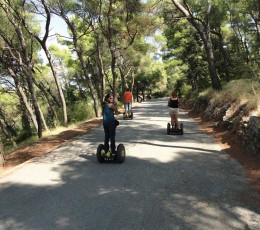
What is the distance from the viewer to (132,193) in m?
6.51

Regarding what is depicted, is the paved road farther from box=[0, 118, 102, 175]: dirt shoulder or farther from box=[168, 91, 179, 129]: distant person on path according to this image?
box=[168, 91, 179, 129]: distant person on path

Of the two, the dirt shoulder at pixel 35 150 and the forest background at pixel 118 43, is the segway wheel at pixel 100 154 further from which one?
the forest background at pixel 118 43

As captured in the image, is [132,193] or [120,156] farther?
[120,156]

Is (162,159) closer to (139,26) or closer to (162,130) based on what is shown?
(162,130)

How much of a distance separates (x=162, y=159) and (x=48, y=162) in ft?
10.8

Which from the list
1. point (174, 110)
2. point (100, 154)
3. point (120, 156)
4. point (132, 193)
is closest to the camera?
point (132, 193)

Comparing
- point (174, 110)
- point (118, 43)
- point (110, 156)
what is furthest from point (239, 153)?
point (118, 43)

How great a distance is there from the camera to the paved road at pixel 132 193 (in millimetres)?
5230

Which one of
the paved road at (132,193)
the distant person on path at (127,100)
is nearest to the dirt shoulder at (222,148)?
the paved road at (132,193)

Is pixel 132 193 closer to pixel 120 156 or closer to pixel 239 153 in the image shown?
pixel 120 156

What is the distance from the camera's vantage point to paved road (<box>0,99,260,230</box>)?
→ 523 centimetres

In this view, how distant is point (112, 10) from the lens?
84.6 feet

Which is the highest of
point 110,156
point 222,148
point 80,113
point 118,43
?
point 118,43

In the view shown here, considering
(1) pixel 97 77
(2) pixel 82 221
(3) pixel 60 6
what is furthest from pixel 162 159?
(1) pixel 97 77
